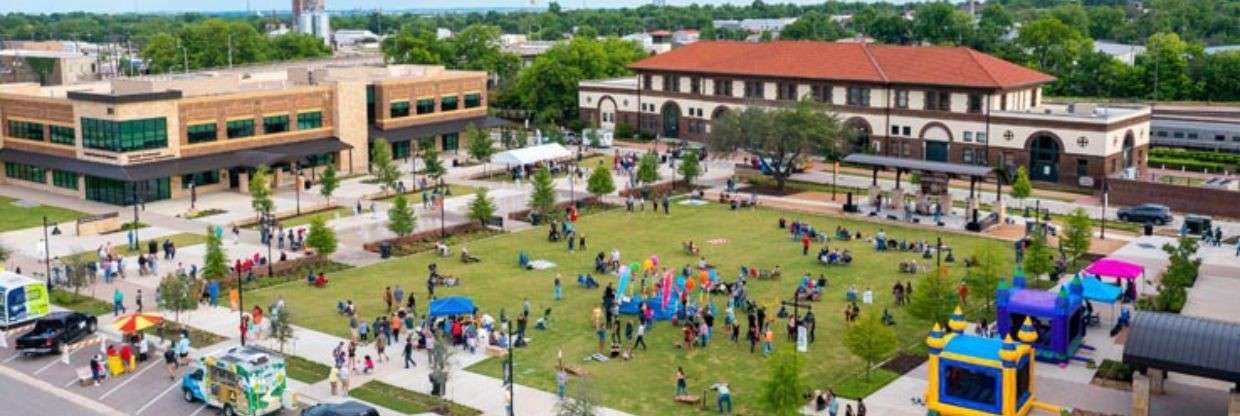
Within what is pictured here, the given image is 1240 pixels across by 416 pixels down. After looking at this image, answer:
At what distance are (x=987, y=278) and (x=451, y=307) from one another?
19.3m

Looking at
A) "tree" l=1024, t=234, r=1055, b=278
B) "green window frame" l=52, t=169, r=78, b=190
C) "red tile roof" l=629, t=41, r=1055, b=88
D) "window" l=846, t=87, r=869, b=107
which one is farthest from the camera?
"window" l=846, t=87, r=869, b=107

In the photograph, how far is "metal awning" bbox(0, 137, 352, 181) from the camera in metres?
71.4

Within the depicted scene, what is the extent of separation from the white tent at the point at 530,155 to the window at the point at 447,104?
489 inches

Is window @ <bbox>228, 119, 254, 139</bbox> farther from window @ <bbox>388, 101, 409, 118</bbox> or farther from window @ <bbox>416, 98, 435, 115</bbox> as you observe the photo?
window @ <bbox>416, 98, 435, 115</bbox>

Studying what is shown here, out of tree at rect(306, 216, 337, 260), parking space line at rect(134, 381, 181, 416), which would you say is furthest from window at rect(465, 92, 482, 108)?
parking space line at rect(134, 381, 181, 416)

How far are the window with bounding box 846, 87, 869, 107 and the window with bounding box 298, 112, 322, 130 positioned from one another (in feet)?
121

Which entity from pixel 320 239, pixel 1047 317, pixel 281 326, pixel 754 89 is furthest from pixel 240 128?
pixel 1047 317

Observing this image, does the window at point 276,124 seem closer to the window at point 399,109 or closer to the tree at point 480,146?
the window at point 399,109

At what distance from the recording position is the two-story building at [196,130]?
72.5 meters

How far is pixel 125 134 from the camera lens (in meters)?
72.1

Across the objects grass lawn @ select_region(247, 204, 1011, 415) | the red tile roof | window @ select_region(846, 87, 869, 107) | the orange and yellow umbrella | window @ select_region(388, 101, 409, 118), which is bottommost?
grass lawn @ select_region(247, 204, 1011, 415)

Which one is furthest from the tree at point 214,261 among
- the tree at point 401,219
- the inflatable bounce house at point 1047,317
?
the inflatable bounce house at point 1047,317

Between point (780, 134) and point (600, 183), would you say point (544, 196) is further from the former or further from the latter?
point (780, 134)

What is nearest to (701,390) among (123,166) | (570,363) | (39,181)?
(570,363)
